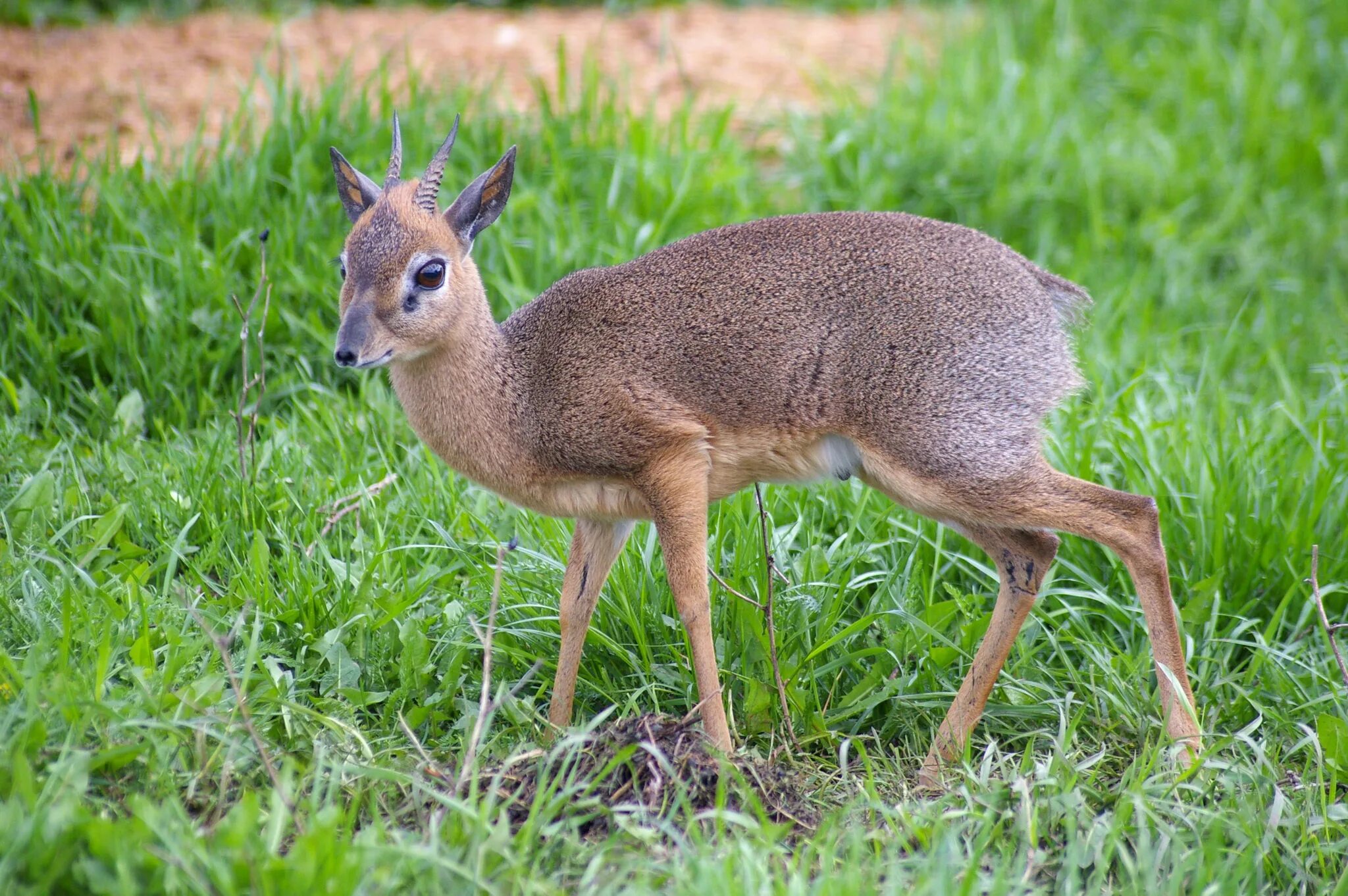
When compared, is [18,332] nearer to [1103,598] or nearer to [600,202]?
[600,202]

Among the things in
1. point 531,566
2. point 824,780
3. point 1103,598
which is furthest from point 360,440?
point 1103,598

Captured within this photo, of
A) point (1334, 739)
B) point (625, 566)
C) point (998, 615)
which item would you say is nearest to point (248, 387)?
point (625, 566)

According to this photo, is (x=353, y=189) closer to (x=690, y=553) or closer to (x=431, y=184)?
(x=431, y=184)

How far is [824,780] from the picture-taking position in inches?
132

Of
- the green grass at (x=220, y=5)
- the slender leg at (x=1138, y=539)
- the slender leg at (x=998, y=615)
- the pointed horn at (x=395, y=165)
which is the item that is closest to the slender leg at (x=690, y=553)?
the slender leg at (x=998, y=615)

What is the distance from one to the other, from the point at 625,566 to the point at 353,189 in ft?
4.09

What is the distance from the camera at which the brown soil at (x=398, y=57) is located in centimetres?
555

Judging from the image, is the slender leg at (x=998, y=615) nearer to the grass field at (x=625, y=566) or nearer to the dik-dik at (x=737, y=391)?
the dik-dik at (x=737, y=391)

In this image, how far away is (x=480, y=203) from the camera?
136 inches

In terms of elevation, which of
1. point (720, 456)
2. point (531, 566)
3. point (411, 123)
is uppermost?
point (411, 123)

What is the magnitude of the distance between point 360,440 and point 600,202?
1.53 metres

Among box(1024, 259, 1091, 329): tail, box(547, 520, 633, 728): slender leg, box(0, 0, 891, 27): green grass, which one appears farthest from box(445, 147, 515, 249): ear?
box(0, 0, 891, 27): green grass

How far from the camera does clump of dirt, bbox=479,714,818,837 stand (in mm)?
3008

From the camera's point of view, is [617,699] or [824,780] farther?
[617,699]
